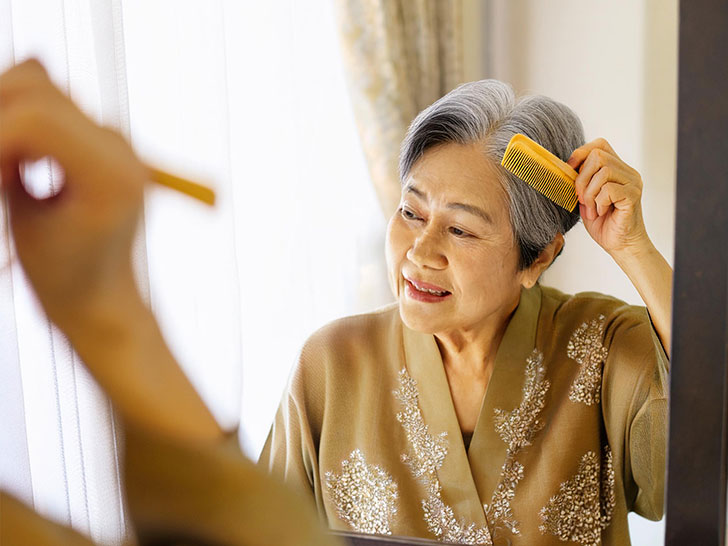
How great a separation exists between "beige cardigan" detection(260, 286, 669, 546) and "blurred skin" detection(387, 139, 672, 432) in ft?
0.05

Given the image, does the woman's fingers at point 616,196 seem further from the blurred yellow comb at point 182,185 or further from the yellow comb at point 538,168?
the blurred yellow comb at point 182,185

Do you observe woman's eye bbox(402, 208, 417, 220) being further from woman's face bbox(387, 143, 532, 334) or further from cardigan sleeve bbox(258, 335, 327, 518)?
cardigan sleeve bbox(258, 335, 327, 518)

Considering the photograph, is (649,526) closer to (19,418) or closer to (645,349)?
(645,349)

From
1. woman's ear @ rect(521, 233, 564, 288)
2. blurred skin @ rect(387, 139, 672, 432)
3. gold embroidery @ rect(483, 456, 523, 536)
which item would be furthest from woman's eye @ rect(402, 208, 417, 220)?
gold embroidery @ rect(483, 456, 523, 536)

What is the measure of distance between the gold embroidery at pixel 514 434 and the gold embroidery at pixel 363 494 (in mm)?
82

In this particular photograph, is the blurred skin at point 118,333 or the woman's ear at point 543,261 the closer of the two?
the blurred skin at point 118,333

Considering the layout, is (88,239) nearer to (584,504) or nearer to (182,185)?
(182,185)

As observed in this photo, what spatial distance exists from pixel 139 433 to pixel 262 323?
0.35 meters

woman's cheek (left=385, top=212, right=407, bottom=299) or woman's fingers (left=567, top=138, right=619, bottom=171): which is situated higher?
woman's fingers (left=567, top=138, right=619, bottom=171)

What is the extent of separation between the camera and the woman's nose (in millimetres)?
529

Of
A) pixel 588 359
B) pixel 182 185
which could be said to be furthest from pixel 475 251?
pixel 182 185

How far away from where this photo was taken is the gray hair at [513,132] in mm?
510

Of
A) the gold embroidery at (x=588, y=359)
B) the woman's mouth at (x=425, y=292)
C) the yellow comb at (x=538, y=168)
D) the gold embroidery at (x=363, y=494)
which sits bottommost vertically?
the gold embroidery at (x=363, y=494)

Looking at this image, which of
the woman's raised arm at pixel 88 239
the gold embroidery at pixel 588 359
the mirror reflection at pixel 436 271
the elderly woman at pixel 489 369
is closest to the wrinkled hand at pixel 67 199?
the woman's raised arm at pixel 88 239
